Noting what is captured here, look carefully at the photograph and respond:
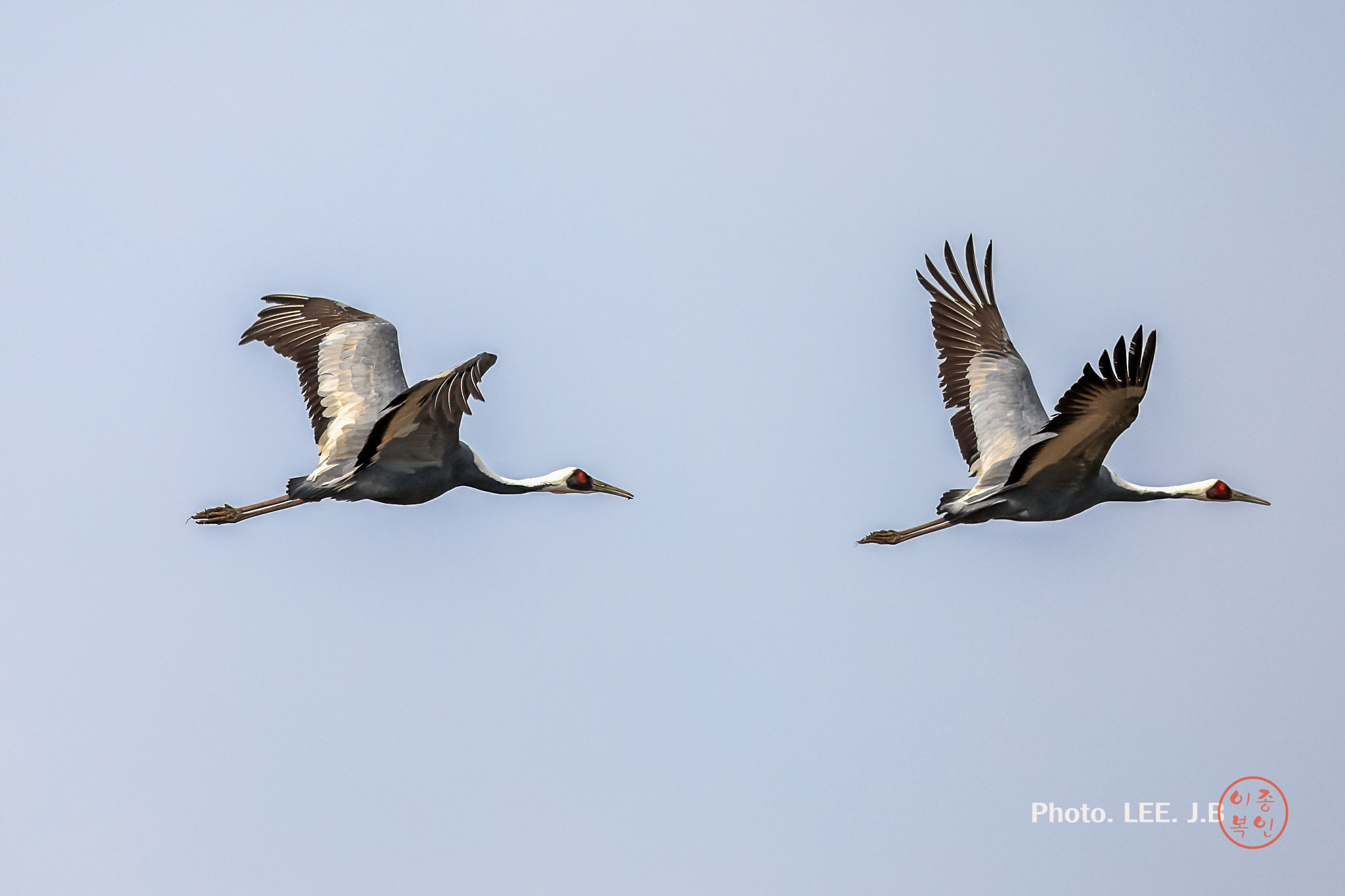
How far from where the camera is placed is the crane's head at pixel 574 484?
25203 mm

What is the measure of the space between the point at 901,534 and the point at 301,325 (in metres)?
8.66

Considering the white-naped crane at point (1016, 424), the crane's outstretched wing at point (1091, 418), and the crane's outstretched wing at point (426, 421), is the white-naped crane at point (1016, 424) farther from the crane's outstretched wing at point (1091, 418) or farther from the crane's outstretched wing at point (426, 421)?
the crane's outstretched wing at point (426, 421)

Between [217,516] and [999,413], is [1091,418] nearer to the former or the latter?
[999,413]

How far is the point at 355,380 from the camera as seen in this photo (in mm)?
24703

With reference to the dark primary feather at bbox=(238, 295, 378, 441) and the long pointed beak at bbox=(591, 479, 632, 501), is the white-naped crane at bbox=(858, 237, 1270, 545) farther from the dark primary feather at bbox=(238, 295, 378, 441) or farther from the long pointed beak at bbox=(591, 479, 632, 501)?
the dark primary feather at bbox=(238, 295, 378, 441)

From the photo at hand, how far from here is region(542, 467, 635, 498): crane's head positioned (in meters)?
25.2

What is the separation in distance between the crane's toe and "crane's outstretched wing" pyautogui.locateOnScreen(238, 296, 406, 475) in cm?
132

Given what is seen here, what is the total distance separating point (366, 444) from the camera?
22531mm

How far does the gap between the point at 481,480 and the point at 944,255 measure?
7.45 m

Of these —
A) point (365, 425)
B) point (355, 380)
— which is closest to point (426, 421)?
point (365, 425)

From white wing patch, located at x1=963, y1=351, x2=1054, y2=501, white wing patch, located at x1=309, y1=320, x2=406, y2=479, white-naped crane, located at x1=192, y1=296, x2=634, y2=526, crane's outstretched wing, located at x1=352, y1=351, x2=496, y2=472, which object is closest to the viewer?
crane's outstretched wing, located at x1=352, y1=351, x2=496, y2=472

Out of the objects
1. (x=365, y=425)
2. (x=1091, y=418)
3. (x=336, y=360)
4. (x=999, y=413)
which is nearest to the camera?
(x=1091, y=418)

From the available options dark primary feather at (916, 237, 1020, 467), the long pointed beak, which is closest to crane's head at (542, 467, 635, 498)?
the long pointed beak

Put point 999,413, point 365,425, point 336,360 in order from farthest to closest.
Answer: point 999,413, point 336,360, point 365,425
